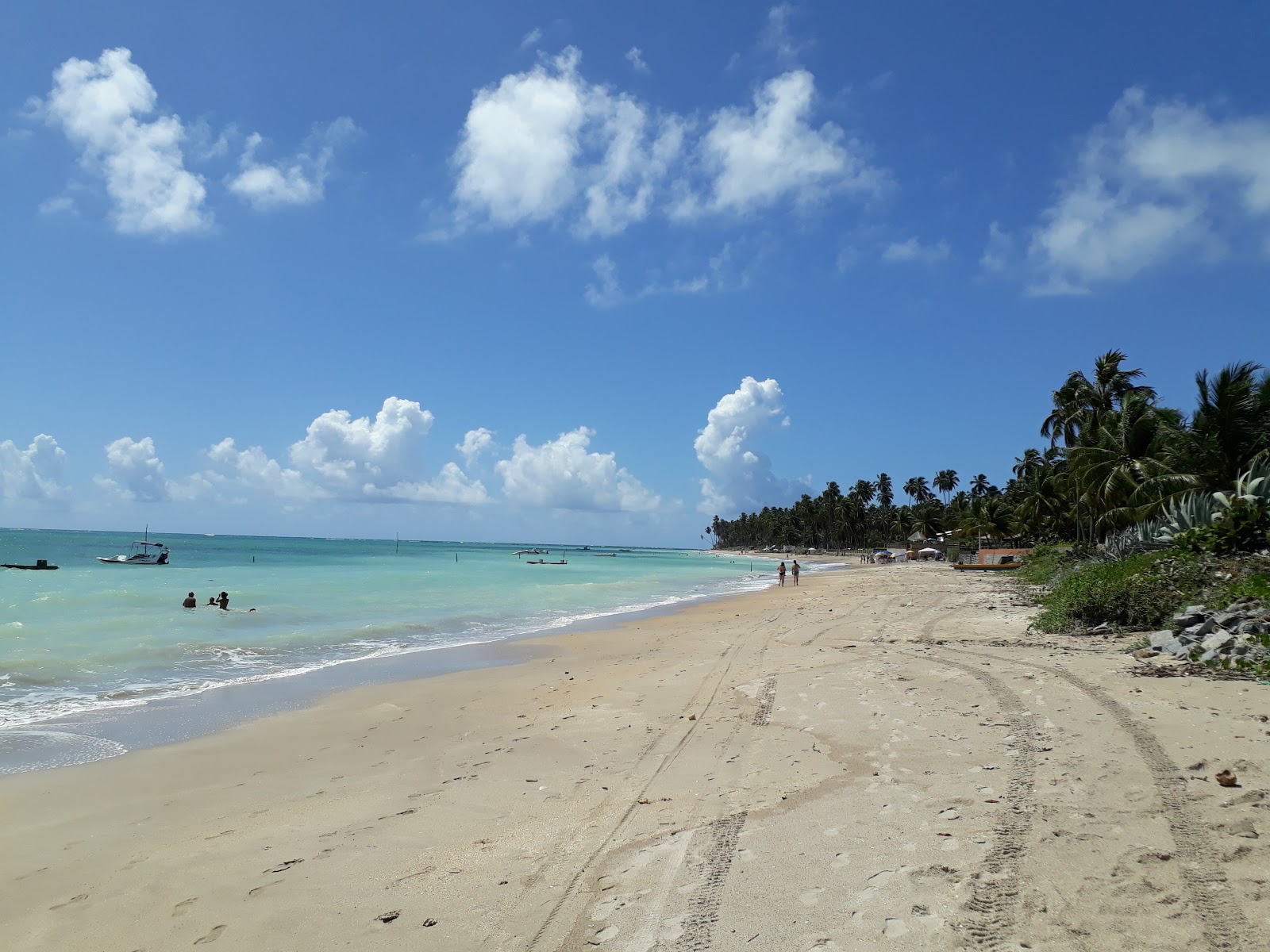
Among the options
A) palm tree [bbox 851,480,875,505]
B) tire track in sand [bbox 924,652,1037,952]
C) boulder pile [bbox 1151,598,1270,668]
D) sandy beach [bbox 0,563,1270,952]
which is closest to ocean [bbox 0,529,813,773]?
sandy beach [bbox 0,563,1270,952]

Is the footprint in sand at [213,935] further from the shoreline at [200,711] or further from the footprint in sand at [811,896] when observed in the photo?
the shoreline at [200,711]

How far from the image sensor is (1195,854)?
384 centimetres

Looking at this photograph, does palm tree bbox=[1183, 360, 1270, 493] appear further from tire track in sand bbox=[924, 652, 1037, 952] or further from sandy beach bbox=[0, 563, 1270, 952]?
tire track in sand bbox=[924, 652, 1037, 952]

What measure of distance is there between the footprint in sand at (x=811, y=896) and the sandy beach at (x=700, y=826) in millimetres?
12

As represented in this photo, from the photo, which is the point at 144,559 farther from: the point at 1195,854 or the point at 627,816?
the point at 1195,854

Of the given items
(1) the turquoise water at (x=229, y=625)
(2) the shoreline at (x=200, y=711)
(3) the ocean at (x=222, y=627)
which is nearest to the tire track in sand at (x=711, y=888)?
(2) the shoreline at (x=200, y=711)

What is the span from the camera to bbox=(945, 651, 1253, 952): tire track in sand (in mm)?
3137

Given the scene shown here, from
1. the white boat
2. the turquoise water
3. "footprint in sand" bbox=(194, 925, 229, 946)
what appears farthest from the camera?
the white boat

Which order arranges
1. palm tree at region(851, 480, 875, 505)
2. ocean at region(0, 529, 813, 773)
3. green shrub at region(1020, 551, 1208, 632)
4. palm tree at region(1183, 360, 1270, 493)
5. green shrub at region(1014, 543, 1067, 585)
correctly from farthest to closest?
palm tree at region(851, 480, 875, 505), green shrub at region(1014, 543, 1067, 585), palm tree at region(1183, 360, 1270, 493), green shrub at region(1020, 551, 1208, 632), ocean at region(0, 529, 813, 773)

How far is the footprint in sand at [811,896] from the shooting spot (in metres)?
3.78

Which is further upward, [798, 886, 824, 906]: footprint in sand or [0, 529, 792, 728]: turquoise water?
[798, 886, 824, 906]: footprint in sand

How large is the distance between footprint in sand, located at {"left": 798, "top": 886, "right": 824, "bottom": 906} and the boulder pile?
7.45 metres

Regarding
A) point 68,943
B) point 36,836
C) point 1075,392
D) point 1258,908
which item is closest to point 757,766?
point 1258,908

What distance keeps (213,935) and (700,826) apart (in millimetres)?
3079
